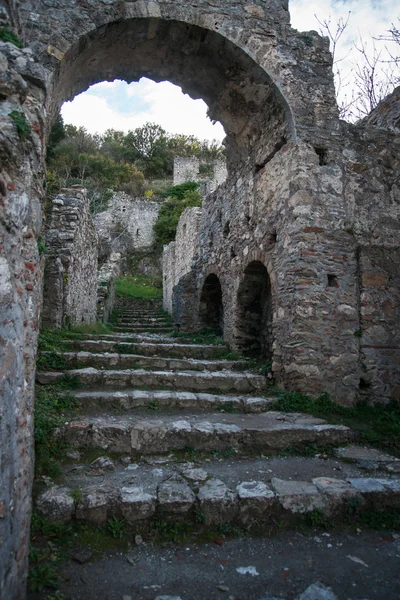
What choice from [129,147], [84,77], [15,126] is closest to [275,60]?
[84,77]

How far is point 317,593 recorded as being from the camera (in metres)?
2.25

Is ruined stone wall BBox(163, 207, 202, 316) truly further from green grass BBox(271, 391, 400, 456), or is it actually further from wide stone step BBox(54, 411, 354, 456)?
wide stone step BBox(54, 411, 354, 456)

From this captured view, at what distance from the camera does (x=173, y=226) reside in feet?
91.8

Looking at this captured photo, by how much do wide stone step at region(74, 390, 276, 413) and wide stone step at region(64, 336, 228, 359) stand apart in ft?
5.36

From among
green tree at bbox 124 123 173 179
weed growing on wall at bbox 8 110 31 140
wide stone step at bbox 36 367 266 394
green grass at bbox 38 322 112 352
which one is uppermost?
green tree at bbox 124 123 173 179

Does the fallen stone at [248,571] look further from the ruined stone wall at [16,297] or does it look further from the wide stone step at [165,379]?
the wide stone step at [165,379]

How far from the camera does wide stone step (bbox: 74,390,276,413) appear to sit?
4.32 m

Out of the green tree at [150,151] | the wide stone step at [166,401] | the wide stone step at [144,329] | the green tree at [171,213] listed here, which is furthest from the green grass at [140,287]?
the green tree at [150,151]

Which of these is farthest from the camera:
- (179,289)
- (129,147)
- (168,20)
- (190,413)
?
(129,147)

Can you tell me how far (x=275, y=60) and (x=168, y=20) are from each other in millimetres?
1609

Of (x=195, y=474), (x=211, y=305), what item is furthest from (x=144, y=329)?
(x=195, y=474)

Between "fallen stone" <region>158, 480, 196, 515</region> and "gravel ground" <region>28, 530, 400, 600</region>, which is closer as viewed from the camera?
"gravel ground" <region>28, 530, 400, 600</region>

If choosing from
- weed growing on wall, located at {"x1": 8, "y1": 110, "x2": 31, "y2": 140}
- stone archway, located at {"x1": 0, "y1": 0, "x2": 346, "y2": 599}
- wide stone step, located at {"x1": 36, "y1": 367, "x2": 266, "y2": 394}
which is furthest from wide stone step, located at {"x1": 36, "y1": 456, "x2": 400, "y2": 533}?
stone archway, located at {"x1": 0, "y1": 0, "x2": 346, "y2": 599}

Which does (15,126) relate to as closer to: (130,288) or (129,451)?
(129,451)
